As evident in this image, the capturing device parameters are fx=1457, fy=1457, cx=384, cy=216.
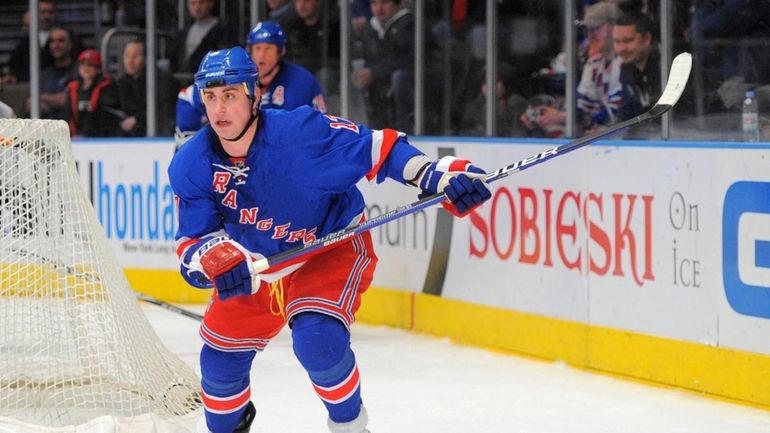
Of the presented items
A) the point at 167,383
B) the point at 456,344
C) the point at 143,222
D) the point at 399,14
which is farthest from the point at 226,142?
the point at 143,222

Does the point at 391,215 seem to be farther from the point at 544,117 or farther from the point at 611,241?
the point at 544,117

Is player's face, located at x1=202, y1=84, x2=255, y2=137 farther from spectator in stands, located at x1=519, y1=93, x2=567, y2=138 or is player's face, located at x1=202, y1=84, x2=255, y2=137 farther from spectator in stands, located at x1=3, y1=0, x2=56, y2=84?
spectator in stands, located at x1=3, y1=0, x2=56, y2=84

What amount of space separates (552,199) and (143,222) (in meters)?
2.82

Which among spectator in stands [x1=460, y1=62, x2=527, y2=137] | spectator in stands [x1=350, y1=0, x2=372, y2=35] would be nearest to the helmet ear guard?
spectator in stands [x1=460, y1=62, x2=527, y2=137]

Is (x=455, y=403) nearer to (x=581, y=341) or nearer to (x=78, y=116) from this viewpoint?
(x=581, y=341)

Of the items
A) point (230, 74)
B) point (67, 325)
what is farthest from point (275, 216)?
point (67, 325)

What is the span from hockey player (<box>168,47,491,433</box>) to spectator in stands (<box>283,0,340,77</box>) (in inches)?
152

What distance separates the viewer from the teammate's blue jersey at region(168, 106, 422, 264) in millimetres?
3471

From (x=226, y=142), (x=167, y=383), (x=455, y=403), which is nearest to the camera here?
(x=226, y=142)

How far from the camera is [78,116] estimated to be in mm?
8219

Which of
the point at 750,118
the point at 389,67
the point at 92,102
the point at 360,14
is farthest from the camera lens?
the point at 92,102

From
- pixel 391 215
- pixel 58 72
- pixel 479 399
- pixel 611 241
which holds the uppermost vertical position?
pixel 58 72

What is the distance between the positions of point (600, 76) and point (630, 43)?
230mm

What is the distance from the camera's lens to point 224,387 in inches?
143
